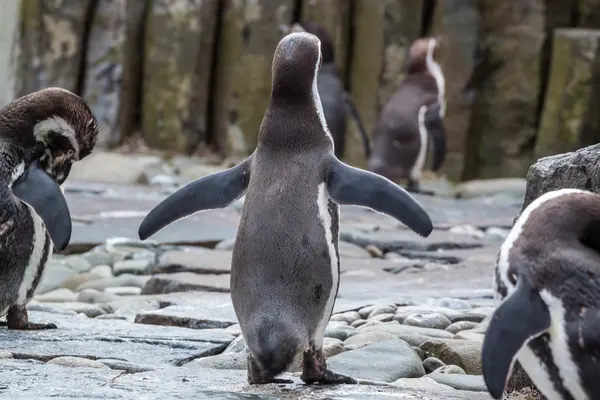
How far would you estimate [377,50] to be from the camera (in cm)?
1411

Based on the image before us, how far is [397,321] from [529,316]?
6.33 ft

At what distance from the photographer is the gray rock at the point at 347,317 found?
15.0 ft

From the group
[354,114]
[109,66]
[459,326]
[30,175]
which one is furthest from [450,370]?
[109,66]

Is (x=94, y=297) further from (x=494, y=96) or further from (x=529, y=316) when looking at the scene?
(x=494, y=96)

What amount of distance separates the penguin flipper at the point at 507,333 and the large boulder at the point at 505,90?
11.6 meters

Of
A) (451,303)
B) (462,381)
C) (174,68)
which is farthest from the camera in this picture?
(174,68)

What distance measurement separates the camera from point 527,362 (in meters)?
2.69

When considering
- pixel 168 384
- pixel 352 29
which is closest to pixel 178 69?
pixel 352 29

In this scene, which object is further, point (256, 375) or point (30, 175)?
point (30, 175)

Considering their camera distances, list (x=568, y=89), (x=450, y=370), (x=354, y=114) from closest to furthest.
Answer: (x=450, y=370), (x=354, y=114), (x=568, y=89)

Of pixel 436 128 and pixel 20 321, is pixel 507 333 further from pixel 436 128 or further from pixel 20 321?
pixel 436 128

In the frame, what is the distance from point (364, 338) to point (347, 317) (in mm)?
575

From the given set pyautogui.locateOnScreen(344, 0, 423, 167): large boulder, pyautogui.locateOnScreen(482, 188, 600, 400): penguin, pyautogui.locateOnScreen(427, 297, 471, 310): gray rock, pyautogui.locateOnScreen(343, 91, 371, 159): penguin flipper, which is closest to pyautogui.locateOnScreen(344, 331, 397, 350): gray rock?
pyautogui.locateOnScreen(427, 297, 471, 310): gray rock

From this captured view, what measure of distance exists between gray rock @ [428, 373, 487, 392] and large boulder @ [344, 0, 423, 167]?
412 inches
